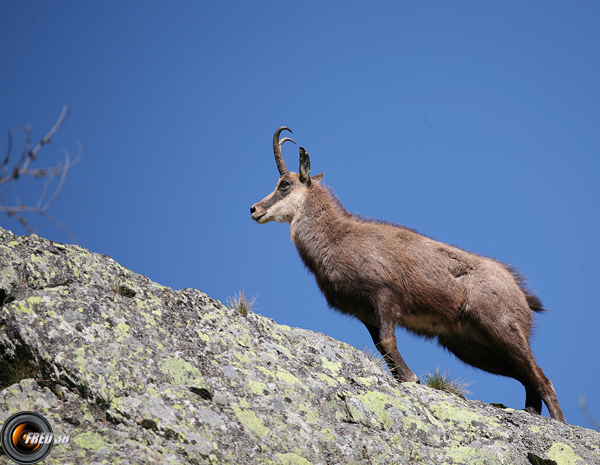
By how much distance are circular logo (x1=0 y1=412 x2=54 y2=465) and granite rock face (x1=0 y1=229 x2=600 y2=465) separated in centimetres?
7

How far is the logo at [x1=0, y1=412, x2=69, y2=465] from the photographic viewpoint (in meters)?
3.78

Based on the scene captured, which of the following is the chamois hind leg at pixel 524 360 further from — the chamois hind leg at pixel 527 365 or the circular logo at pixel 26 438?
the circular logo at pixel 26 438

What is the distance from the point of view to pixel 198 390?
196 inches

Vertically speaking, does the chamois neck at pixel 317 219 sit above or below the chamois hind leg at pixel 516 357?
above

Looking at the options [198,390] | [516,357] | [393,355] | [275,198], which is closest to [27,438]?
[198,390]

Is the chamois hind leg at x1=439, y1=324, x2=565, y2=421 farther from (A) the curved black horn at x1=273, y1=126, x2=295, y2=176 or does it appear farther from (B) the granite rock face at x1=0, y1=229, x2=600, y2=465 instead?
(A) the curved black horn at x1=273, y1=126, x2=295, y2=176

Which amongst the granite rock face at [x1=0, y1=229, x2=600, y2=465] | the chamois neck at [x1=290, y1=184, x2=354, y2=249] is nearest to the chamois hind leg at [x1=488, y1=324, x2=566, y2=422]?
the granite rock face at [x1=0, y1=229, x2=600, y2=465]

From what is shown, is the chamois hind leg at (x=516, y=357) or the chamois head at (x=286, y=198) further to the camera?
the chamois head at (x=286, y=198)

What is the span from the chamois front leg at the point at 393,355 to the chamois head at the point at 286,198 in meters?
2.67

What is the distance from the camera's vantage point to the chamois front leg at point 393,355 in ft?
23.3

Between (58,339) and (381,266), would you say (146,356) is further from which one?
(381,266)

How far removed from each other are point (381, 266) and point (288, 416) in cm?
301

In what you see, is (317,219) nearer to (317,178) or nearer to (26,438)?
(317,178)

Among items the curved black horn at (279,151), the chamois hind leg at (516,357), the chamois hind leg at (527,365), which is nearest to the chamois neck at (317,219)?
the curved black horn at (279,151)
